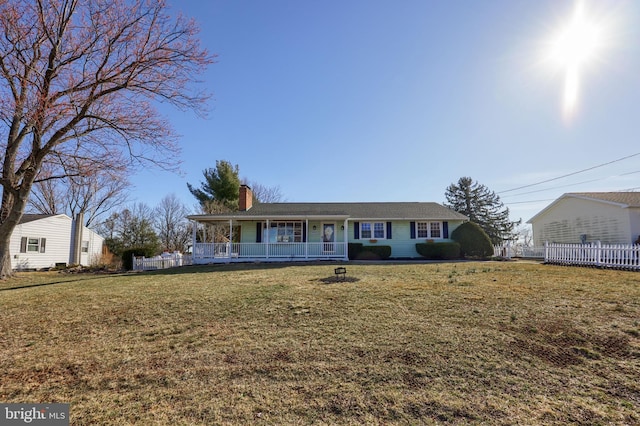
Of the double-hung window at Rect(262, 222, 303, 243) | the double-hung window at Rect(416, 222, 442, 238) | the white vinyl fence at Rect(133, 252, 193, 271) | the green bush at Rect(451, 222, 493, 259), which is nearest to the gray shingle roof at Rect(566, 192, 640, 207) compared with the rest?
the green bush at Rect(451, 222, 493, 259)

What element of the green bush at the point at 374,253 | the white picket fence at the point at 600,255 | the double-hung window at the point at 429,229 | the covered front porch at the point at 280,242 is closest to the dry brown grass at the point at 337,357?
the white picket fence at the point at 600,255

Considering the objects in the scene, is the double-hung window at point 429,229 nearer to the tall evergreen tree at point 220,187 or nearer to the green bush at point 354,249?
Result: the green bush at point 354,249

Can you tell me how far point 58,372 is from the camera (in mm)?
4027

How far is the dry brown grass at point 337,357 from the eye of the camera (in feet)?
10.1

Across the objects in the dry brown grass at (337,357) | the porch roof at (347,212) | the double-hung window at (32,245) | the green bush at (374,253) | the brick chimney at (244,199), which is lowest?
the dry brown grass at (337,357)

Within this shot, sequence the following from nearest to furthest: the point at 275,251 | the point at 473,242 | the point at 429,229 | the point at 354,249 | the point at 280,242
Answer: the point at 275,251
the point at 280,242
the point at 473,242
the point at 354,249
the point at 429,229

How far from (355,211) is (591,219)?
46.4 feet

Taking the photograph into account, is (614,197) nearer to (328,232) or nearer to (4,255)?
(328,232)

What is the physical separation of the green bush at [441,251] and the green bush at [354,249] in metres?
3.81

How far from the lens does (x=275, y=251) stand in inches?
713

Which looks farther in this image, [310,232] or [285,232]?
[310,232]

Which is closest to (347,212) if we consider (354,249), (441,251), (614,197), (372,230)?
(372,230)

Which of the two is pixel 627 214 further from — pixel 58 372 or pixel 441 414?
pixel 58 372

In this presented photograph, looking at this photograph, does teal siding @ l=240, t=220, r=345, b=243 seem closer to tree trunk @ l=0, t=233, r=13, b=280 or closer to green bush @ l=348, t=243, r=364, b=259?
green bush @ l=348, t=243, r=364, b=259
